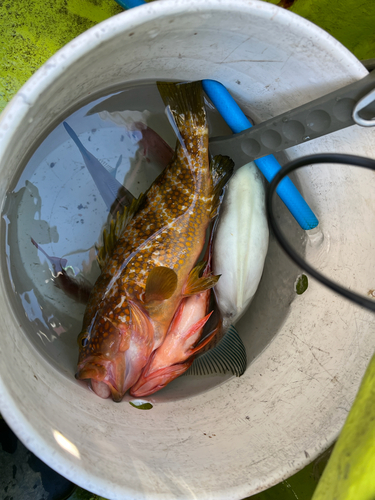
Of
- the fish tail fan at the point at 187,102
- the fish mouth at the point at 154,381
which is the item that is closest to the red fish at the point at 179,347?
the fish mouth at the point at 154,381

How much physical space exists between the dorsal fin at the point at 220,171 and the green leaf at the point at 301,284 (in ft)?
1.34

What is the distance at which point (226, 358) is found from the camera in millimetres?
1340

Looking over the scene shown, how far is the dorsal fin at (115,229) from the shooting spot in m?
1.33

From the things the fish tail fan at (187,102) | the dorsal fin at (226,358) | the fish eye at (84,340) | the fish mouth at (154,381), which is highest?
→ the fish tail fan at (187,102)

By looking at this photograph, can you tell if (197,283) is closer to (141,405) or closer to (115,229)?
(115,229)

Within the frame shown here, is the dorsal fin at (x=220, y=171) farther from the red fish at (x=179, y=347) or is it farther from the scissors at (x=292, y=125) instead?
the red fish at (x=179, y=347)

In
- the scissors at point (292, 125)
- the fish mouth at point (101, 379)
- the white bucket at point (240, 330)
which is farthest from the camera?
the fish mouth at point (101, 379)

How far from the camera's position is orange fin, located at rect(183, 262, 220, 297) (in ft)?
4.20

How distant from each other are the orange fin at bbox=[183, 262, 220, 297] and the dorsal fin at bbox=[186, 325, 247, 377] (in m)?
0.21

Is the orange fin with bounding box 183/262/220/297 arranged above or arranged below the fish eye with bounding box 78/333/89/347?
below

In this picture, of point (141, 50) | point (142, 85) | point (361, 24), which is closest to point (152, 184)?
point (142, 85)

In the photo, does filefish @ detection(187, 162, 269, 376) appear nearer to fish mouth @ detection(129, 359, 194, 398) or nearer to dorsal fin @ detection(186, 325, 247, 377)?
dorsal fin @ detection(186, 325, 247, 377)

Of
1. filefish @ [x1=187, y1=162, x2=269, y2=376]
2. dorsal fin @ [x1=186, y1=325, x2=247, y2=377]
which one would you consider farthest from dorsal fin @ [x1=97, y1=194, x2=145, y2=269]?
dorsal fin @ [x1=186, y1=325, x2=247, y2=377]

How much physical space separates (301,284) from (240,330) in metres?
0.32
